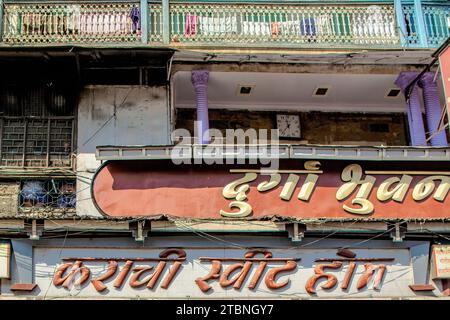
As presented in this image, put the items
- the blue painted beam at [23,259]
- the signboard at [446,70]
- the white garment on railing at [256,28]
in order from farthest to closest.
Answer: the white garment on railing at [256,28] → the signboard at [446,70] → the blue painted beam at [23,259]

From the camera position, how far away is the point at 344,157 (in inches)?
543

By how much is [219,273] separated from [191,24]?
5178mm

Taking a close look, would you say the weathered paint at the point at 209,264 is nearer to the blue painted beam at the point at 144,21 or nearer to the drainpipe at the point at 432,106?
the drainpipe at the point at 432,106

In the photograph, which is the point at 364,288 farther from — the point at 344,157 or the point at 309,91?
the point at 309,91

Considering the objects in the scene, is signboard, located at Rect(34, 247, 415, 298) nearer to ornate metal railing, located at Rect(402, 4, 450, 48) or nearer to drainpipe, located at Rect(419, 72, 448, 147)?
drainpipe, located at Rect(419, 72, 448, 147)

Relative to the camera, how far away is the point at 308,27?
15.4 m

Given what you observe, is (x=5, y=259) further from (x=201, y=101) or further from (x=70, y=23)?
(x=70, y=23)

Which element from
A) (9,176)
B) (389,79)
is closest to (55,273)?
(9,176)

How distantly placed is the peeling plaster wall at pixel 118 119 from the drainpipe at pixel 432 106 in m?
5.04

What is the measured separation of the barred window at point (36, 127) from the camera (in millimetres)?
14758

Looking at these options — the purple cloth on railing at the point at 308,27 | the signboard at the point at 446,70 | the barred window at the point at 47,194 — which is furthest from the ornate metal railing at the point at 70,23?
the signboard at the point at 446,70

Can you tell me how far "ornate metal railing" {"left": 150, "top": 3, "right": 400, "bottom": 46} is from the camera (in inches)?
594

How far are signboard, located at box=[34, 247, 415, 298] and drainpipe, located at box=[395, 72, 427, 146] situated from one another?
318 cm
